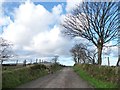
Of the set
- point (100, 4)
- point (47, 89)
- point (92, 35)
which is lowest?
point (47, 89)

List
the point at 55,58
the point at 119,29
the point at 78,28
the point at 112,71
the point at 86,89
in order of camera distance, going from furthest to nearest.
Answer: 1. the point at 55,58
2. the point at 78,28
3. the point at 119,29
4. the point at 112,71
5. the point at 86,89

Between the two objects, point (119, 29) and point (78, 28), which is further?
point (78, 28)

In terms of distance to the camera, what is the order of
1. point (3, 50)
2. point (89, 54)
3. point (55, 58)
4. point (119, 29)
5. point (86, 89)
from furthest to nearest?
point (55, 58) → point (89, 54) → point (3, 50) → point (119, 29) → point (86, 89)

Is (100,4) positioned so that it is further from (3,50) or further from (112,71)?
(3,50)

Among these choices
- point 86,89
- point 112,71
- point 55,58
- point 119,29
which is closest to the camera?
point 86,89

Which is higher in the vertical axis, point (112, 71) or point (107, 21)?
point (107, 21)

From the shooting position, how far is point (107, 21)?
4531 cm

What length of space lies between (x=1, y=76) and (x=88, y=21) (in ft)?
86.3

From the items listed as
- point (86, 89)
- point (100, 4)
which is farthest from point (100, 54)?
point (86, 89)

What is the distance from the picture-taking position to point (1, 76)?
75.7ft

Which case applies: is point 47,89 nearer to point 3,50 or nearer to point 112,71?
point 112,71

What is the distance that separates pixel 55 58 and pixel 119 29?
87.6 meters

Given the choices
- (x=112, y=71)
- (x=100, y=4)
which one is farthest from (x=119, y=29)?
(x=112, y=71)

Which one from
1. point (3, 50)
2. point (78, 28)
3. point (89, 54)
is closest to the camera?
point (78, 28)
